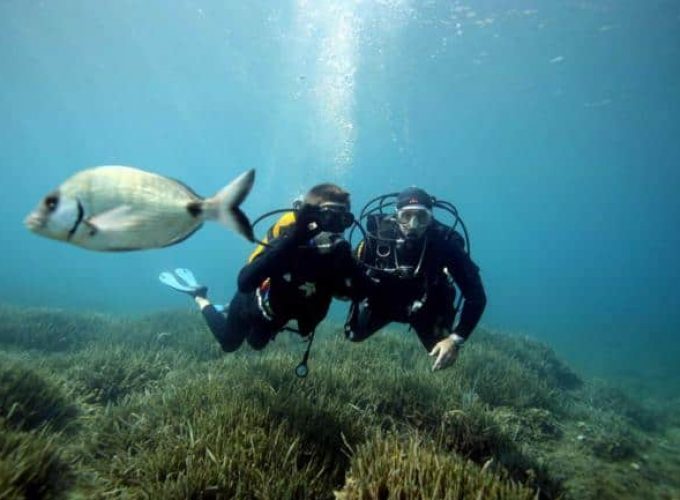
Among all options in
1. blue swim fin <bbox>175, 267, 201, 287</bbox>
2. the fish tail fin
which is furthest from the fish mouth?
blue swim fin <bbox>175, 267, 201, 287</bbox>

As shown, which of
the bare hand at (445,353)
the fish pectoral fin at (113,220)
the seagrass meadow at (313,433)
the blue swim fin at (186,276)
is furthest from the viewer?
the blue swim fin at (186,276)

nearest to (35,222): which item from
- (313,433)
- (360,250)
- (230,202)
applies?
(230,202)

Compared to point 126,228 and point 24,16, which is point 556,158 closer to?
point 24,16

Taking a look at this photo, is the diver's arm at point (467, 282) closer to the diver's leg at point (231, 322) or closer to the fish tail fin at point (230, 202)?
the diver's leg at point (231, 322)

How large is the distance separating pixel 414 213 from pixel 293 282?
1.98 meters

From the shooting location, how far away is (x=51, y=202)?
5.84 ft

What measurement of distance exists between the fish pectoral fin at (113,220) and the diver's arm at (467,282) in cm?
437

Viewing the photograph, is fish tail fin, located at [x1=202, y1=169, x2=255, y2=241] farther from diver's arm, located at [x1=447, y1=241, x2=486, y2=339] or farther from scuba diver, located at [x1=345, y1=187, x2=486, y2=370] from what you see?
diver's arm, located at [x1=447, y1=241, x2=486, y2=339]

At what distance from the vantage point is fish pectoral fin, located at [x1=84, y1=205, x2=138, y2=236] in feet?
5.89

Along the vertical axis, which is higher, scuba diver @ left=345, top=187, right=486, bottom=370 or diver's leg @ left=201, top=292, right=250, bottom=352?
scuba diver @ left=345, top=187, right=486, bottom=370

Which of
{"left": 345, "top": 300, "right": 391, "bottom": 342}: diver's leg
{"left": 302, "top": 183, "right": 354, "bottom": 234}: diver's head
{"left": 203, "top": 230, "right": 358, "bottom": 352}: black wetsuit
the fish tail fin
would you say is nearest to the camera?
the fish tail fin

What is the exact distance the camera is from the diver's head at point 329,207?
4219 millimetres

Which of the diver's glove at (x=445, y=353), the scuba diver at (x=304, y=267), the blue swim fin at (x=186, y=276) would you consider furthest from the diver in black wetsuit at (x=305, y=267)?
the blue swim fin at (x=186, y=276)

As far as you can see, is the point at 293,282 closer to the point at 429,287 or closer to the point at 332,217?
the point at 332,217
